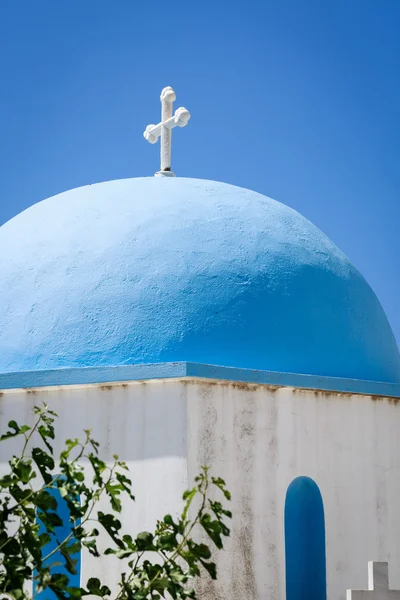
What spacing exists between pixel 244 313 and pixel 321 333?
0.81 meters

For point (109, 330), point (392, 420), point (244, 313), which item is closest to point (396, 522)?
point (392, 420)

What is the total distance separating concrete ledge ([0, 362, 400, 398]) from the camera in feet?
21.5

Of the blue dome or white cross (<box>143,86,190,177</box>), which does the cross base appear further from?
the blue dome

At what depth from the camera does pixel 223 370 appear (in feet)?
22.0

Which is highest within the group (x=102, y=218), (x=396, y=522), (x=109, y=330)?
(x=102, y=218)

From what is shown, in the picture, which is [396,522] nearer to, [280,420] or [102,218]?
[280,420]

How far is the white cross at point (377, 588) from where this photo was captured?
6.51 m

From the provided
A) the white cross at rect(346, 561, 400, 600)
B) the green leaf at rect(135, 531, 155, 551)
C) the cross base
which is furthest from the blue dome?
the green leaf at rect(135, 531, 155, 551)

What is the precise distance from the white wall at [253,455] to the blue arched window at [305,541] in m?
0.08

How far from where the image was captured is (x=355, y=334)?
808cm

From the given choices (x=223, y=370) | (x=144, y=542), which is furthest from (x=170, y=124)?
(x=144, y=542)

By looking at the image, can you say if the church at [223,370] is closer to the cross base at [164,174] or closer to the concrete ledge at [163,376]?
the concrete ledge at [163,376]

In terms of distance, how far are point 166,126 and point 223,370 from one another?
376 centimetres

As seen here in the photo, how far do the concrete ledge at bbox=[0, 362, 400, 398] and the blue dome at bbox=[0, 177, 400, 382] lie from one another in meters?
0.18
